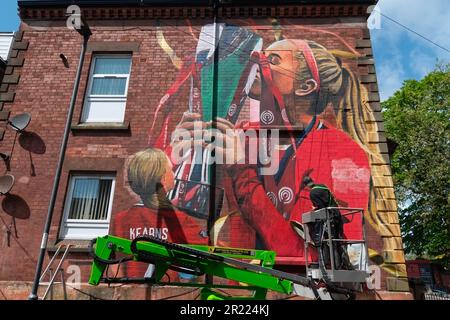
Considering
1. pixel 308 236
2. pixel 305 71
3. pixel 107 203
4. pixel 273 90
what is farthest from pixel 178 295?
pixel 305 71

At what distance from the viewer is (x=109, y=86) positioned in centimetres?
946

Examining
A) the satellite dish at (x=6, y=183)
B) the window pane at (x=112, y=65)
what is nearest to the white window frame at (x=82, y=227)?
the satellite dish at (x=6, y=183)

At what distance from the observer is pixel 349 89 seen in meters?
8.95

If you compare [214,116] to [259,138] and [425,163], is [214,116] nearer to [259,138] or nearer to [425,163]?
[259,138]

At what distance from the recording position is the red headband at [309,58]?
9138 millimetres

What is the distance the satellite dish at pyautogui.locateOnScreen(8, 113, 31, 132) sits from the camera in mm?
8539

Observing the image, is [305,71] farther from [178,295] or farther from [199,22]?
[178,295]

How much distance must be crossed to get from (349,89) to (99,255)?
24.8ft

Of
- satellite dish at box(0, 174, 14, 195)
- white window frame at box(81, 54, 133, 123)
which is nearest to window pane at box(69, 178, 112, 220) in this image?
satellite dish at box(0, 174, 14, 195)

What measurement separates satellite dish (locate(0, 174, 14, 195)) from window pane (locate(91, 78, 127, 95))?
3160 mm

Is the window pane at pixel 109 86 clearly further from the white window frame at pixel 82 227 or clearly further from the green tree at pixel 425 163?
the green tree at pixel 425 163

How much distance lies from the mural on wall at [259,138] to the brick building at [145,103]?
44 mm

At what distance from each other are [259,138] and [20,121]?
6390 millimetres
